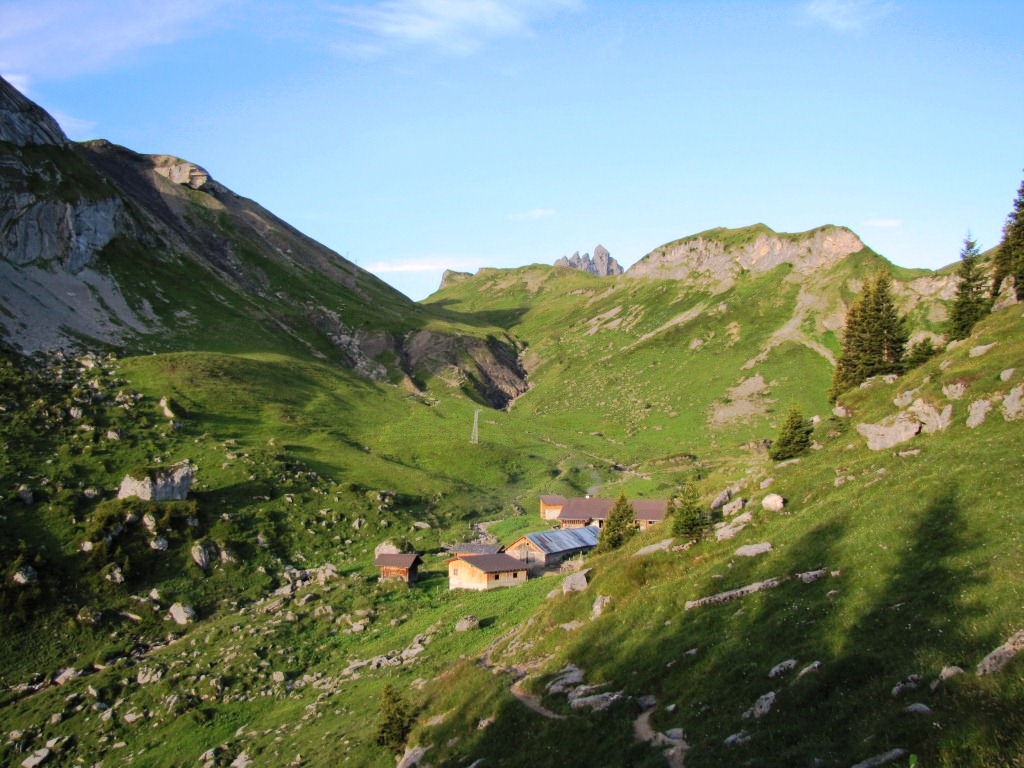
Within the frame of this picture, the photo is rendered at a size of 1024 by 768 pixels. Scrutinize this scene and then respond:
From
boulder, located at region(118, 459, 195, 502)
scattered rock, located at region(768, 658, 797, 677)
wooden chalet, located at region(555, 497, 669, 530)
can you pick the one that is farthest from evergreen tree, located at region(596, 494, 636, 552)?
boulder, located at region(118, 459, 195, 502)

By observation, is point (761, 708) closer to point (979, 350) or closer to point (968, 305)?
point (979, 350)

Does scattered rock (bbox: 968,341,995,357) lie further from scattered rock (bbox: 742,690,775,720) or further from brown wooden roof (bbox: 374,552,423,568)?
brown wooden roof (bbox: 374,552,423,568)

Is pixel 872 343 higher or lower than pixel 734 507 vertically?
higher

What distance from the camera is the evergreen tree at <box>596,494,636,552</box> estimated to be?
164ft

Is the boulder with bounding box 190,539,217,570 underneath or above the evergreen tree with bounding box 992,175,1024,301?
underneath

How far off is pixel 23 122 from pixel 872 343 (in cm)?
16018

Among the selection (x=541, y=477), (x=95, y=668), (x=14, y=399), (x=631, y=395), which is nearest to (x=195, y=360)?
(x=14, y=399)

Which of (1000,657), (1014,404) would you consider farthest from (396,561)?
(1000,657)

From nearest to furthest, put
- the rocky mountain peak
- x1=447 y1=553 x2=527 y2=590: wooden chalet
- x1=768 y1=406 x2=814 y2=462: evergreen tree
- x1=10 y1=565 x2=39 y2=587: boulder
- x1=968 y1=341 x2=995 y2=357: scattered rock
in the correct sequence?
x1=968 y1=341 x2=995 y2=357: scattered rock
x1=768 y1=406 x2=814 y2=462: evergreen tree
x1=10 y1=565 x2=39 y2=587: boulder
x1=447 y1=553 x2=527 y2=590: wooden chalet
the rocky mountain peak

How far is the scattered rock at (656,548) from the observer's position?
1499 inches

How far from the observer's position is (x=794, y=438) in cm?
4694

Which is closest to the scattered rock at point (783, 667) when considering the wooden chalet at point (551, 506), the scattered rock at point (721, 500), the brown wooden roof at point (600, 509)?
the scattered rock at point (721, 500)

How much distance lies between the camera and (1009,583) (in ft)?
67.1

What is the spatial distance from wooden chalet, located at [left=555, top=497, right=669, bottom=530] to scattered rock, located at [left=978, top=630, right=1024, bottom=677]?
181 ft
